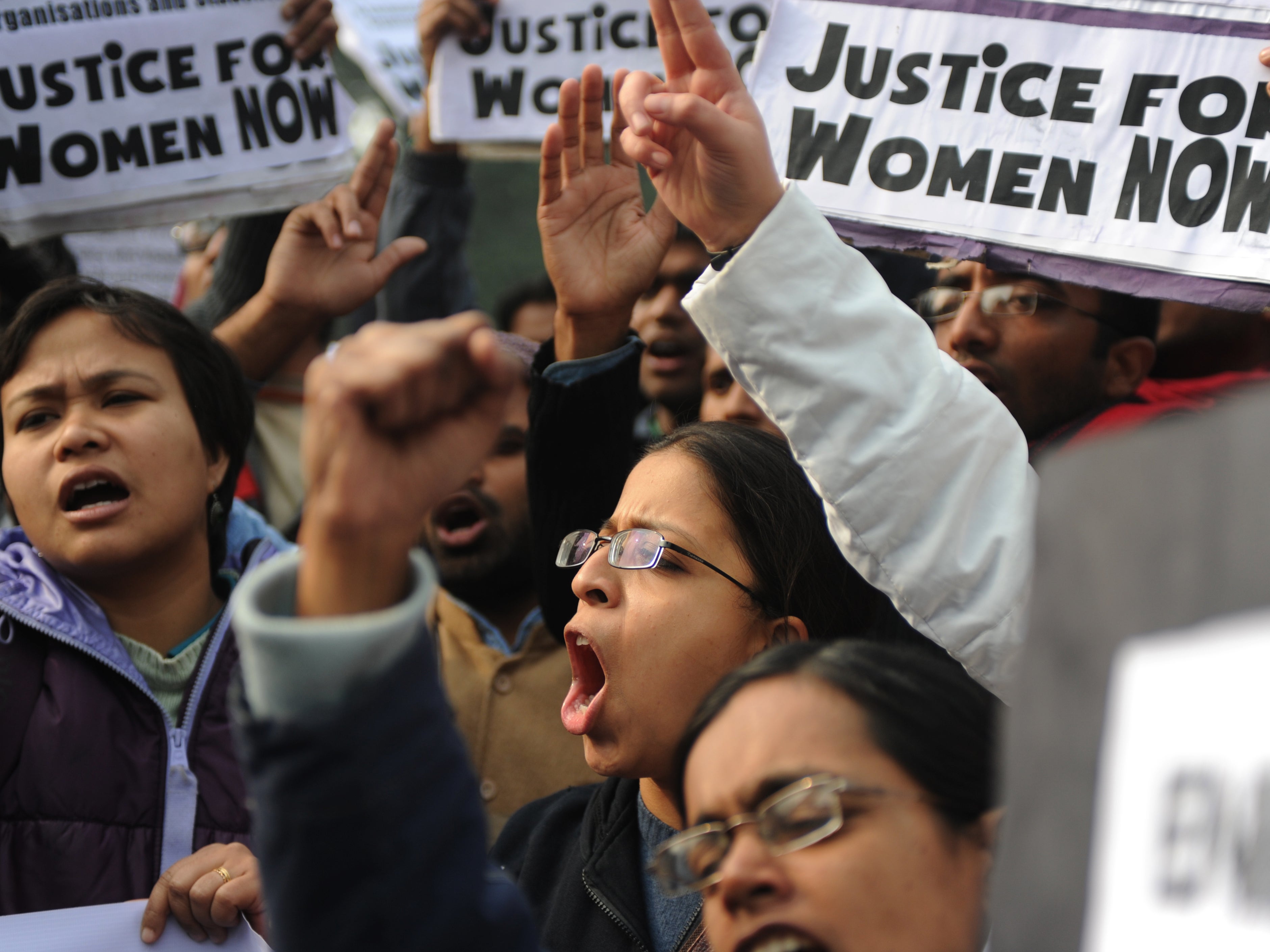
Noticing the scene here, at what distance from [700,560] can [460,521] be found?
140 cm

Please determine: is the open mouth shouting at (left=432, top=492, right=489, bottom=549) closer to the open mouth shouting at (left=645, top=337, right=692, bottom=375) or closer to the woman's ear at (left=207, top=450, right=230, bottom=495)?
the woman's ear at (left=207, top=450, right=230, bottom=495)

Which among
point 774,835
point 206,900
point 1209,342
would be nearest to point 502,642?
point 206,900

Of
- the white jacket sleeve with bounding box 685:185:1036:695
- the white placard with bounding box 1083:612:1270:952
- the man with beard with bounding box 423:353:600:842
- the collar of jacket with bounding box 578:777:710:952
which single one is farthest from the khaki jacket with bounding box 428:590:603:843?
the white placard with bounding box 1083:612:1270:952

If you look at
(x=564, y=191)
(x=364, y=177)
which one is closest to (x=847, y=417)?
(x=564, y=191)

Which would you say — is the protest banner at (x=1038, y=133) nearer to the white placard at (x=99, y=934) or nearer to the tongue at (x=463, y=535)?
the tongue at (x=463, y=535)

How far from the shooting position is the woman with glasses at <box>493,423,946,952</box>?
1.91m

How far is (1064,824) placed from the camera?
86 cm

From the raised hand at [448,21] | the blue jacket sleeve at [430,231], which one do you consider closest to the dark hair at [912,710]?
the raised hand at [448,21]

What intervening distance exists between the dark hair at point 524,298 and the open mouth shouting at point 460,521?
1144 millimetres

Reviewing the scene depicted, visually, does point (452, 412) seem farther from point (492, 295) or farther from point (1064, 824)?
point (492, 295)

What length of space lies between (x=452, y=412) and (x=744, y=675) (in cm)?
49

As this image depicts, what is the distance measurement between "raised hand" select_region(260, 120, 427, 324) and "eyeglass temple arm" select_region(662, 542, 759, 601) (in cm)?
143

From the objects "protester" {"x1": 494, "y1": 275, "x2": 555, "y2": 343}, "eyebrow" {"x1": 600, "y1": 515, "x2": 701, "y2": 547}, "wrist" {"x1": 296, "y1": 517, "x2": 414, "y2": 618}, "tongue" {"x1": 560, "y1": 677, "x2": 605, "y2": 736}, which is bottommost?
"protester" {"x1": 494, "y1": 275, "x2": 555, "y2": 343}

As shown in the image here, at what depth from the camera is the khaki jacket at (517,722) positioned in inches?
109
